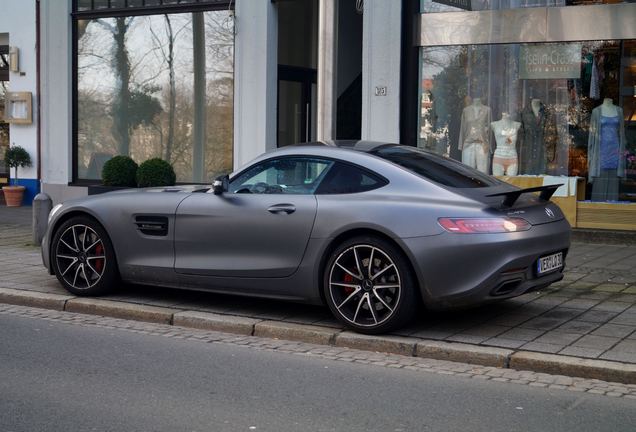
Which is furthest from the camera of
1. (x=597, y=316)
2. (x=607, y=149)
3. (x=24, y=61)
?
(x=24, y=61)

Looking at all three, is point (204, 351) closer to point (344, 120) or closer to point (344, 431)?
point (344, 431)

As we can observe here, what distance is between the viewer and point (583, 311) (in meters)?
7.90

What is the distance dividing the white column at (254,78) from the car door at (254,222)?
753cm

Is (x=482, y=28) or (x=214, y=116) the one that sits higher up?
(x=482, y=28)

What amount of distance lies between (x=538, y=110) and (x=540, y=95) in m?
0.23

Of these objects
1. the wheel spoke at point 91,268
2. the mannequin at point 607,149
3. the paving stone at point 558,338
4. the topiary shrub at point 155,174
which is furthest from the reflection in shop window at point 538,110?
the wheel spoke at point 91,268

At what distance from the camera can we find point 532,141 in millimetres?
13758

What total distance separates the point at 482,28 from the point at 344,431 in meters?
10.1

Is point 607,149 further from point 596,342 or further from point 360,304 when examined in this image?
point 360,304

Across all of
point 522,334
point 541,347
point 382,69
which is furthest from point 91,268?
point 382,69

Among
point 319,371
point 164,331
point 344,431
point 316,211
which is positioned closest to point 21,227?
point 164,331

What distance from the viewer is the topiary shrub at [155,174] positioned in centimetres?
1539

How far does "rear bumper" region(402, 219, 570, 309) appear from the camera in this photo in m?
6.66

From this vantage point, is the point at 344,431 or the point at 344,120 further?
the point at 344,120
